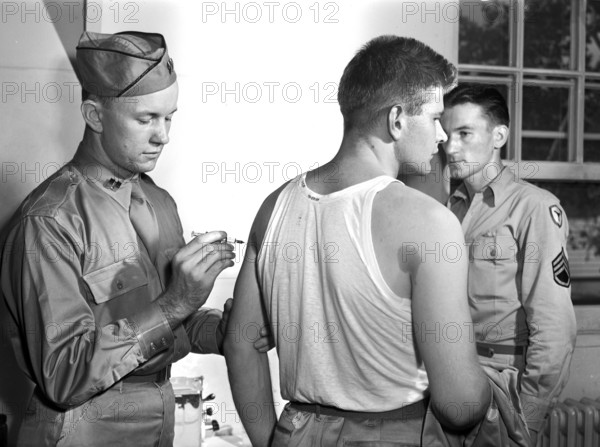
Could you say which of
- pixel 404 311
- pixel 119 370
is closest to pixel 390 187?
pixel 404 311

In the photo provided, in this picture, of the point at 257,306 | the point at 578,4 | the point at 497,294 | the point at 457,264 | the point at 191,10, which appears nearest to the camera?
the point at 457,264

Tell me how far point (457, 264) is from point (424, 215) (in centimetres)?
11

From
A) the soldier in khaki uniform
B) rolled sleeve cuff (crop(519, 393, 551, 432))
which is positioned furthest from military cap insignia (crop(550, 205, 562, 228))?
rolled sleeve cuff (crop(519, 393, 551, 432))

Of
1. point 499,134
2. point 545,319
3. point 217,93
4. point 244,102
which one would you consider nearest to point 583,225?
point 499,134

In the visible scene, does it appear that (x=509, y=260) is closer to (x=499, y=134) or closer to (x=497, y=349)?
(x=497, y=349)

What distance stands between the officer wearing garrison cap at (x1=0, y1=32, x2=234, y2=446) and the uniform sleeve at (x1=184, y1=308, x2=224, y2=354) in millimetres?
140

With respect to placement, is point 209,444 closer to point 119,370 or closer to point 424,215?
point 119,370

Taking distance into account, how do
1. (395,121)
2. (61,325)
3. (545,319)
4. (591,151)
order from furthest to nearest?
(591,151) < (545,319) < (61,325) < (395,121)

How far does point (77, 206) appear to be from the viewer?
6.15 ft

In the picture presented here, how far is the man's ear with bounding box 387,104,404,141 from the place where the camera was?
5.02 ft

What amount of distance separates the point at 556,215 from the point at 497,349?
51 centimetres

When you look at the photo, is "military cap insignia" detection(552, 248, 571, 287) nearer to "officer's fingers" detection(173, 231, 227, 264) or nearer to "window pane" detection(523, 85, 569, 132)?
"officer's fingers" detection(173, 231, 227, 264)

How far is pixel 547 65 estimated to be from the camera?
3646 mm

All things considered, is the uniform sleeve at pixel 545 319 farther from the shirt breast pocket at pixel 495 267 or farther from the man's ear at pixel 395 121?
the man's ear at pixel 395 121
